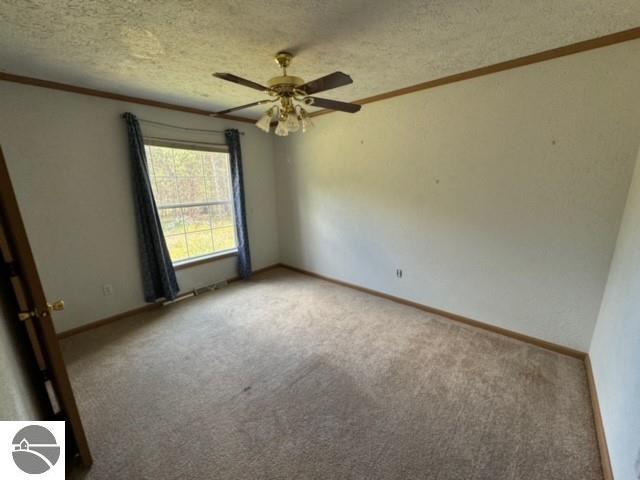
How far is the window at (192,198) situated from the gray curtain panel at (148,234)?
0.21 metres

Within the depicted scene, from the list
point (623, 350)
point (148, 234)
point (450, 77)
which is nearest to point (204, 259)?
point (148, 234)

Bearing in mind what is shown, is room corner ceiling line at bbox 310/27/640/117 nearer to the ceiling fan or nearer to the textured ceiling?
the textured ceiling

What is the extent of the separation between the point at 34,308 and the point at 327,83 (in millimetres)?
1857

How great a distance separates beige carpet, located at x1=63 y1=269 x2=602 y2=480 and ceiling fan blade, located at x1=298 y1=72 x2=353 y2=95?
2.02m

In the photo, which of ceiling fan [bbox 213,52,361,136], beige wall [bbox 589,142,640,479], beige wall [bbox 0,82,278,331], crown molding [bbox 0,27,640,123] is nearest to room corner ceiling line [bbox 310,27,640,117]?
crown molding [bbox 0,27,640,123]

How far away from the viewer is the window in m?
3.33

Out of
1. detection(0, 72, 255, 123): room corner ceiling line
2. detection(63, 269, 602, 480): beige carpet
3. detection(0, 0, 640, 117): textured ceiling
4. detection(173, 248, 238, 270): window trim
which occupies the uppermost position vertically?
detection(0, 0, 640, 117): textured ceiling

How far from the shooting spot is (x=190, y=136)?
3451 millimetres

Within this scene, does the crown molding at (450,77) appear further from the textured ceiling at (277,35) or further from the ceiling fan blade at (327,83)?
the ceiling fan blade at (327,83)

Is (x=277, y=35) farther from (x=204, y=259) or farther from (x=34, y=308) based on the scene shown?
(x=204, y=259)

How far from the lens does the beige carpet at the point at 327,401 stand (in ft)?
4.89

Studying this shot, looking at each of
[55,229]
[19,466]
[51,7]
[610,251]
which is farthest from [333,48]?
[55,229]

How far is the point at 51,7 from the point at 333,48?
1.56 meters

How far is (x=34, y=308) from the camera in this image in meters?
1.26
